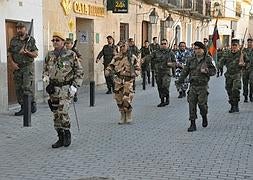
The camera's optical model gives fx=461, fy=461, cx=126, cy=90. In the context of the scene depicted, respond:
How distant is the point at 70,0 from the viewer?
1416cm

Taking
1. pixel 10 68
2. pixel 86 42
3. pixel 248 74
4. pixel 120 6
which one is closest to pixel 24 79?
pixel 10 68

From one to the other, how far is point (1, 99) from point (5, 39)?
A: 4.50ft

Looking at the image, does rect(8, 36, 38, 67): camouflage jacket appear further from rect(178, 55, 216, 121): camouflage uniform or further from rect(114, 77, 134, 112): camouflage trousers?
rect(178, 55, 216, 121): camouflage uniform

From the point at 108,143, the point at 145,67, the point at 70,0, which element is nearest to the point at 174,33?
the point at 145,67

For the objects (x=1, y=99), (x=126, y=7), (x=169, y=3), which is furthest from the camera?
(x=169, y=3)

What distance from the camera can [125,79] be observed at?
9.43 meters

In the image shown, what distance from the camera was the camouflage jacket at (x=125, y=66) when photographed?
941 cm

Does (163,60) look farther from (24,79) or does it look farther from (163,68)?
(24,79)

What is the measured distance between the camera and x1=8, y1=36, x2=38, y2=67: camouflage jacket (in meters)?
9.74

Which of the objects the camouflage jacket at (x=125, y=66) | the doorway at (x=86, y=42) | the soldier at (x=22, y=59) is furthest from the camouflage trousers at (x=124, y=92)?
the doorway at (x=86, y=42)

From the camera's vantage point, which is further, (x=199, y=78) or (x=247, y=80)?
(x=247, y=80)

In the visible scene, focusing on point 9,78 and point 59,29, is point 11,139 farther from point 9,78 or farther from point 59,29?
point 59,29

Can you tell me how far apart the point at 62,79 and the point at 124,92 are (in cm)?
249

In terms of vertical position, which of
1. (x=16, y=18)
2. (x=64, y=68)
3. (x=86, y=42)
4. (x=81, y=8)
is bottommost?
(x=64, y=68)
